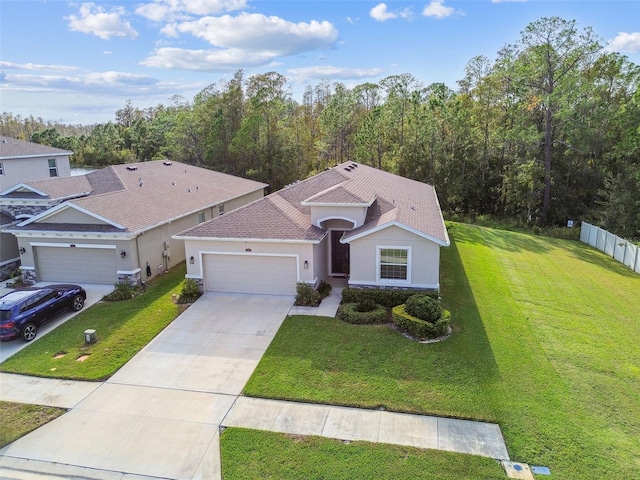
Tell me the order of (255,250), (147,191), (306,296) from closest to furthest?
1. (306,296)
2. (255,250)
3. (147,191)

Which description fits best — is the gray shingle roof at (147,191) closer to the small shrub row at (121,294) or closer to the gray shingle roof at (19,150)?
the small shrub row at (121,294)

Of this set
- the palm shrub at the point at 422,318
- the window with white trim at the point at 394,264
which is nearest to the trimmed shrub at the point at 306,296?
the window with white trim at the point at 394,264

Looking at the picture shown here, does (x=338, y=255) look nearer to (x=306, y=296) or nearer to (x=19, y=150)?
(x=306, y=296)

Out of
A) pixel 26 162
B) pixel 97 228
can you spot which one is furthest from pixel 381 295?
pixel 26 162

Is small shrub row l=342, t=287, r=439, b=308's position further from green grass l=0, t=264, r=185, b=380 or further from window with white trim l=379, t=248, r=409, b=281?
green grass l=0, t=264, r=185, b=380

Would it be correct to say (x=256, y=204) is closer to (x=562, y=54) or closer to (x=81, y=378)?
(x=81, y=378)

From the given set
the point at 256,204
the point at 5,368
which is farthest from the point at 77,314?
the point at 256,204

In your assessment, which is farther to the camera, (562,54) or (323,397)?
(562,54)
